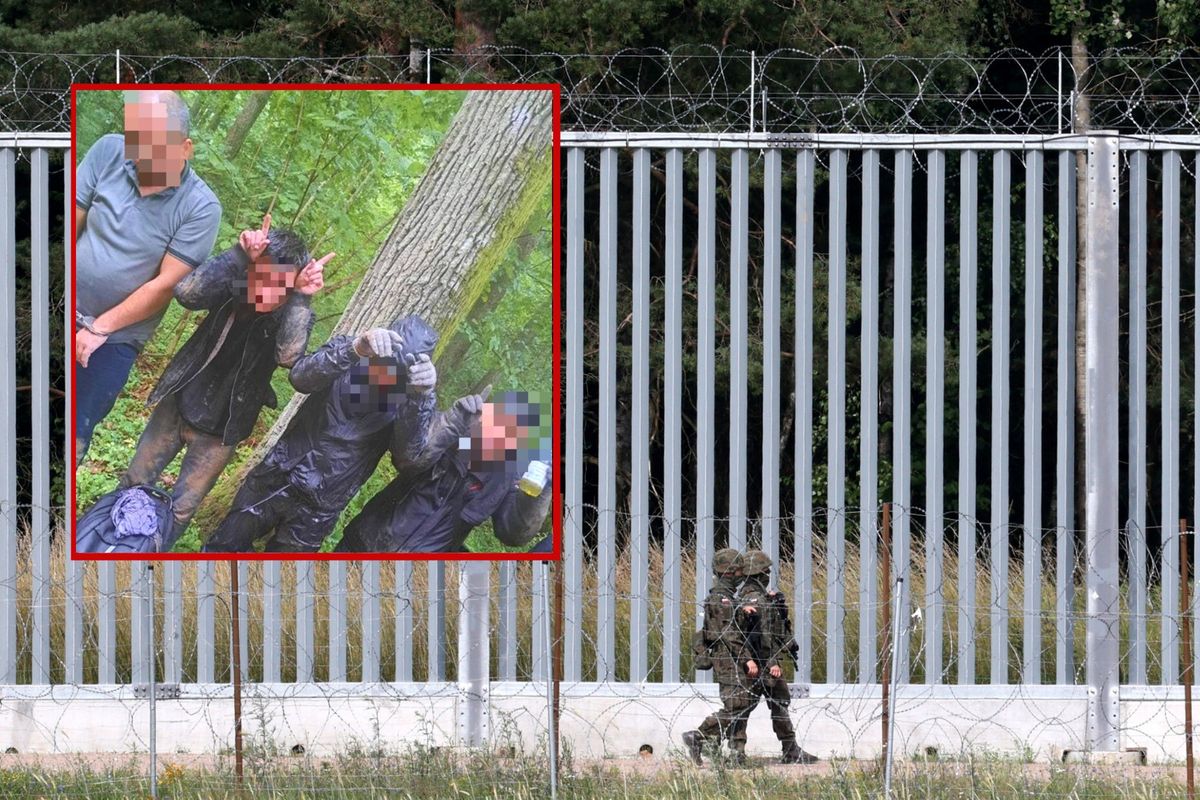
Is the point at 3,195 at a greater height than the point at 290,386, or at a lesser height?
greater

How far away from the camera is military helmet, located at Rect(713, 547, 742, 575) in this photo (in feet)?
24.6

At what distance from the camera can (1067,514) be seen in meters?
7.81

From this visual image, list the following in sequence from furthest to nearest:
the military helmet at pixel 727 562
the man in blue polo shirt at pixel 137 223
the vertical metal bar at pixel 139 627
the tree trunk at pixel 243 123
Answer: the vertical metal bar at pixel 139 627 → the military helmet at pixel 727 562 → the tree trunk at pixel 243 123 → the man in blue polo shirt at pixel 137 223

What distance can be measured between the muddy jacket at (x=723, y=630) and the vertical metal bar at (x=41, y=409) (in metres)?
3.03

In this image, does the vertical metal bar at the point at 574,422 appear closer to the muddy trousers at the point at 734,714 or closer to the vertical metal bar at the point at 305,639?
the muddy trousers at the point at 734,714

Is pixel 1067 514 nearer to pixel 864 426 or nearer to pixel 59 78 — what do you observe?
pixel 864 426

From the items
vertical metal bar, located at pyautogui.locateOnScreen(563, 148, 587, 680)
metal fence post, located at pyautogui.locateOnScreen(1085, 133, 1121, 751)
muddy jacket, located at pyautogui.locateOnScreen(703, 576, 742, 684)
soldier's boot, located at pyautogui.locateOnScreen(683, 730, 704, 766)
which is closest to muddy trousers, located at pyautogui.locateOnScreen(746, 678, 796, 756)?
muddy jacket, located at pyautogui.locateOnScreen(703, 576, 742, 684)

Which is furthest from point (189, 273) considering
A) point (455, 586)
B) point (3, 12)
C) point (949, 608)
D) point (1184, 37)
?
point (1184, 37)

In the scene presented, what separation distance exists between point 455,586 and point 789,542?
617cm

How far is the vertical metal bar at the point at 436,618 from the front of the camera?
782 cm

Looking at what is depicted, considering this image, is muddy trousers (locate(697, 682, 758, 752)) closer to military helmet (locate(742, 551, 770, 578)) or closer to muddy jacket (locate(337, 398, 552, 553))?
military helmet (locate(742, 551, 770, 578))

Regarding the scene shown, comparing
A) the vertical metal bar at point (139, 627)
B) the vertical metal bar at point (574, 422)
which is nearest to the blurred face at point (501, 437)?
the vertical metal bar at point (574, 422)

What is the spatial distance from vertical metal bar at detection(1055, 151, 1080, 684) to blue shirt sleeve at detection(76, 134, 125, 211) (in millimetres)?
4212

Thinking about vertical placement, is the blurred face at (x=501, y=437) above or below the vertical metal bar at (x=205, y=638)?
above
